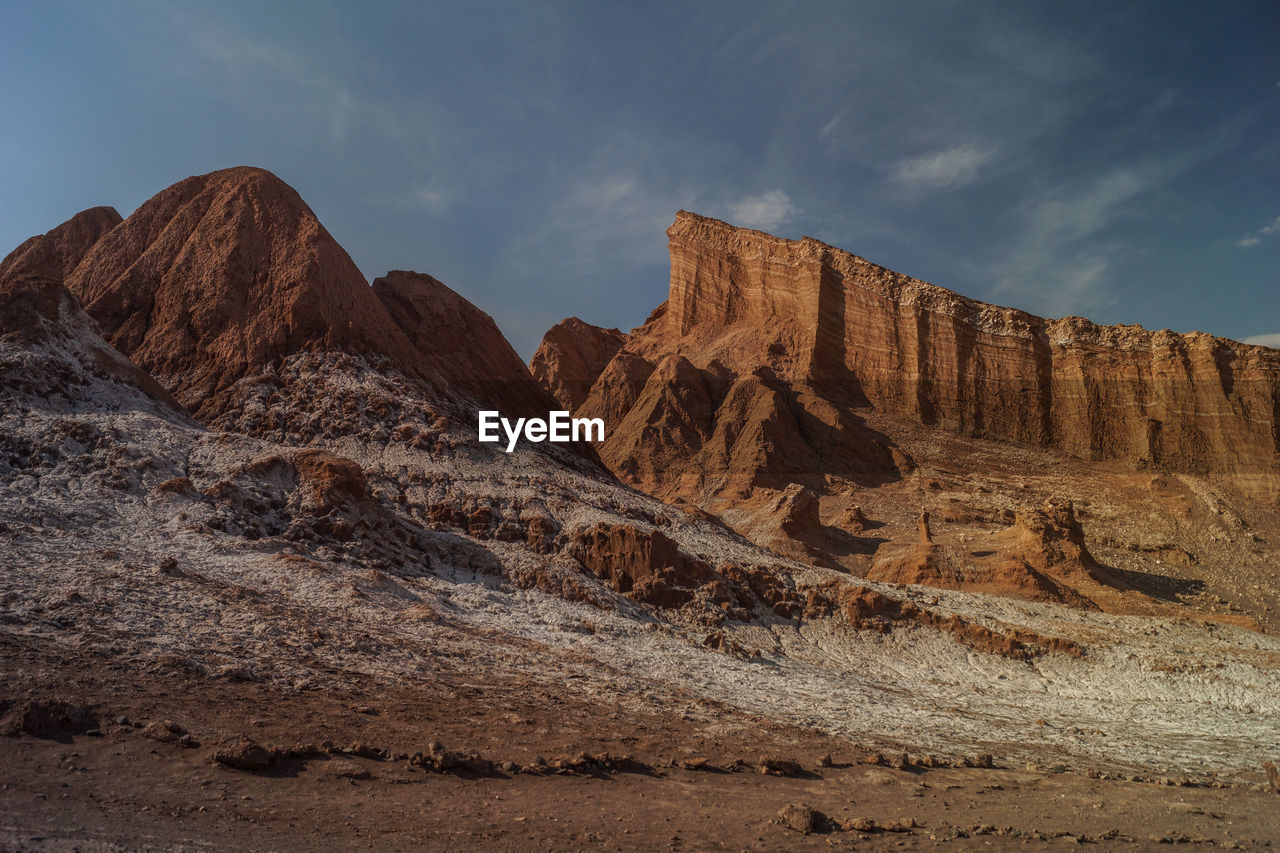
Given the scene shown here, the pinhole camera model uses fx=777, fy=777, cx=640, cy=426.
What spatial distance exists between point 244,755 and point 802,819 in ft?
17.4

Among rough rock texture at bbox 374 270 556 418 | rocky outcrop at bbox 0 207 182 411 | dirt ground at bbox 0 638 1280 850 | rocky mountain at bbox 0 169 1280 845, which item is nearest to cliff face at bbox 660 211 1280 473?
rocky mountain at bbox 0 169 1280 845

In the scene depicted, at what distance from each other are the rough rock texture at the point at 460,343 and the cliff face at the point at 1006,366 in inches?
987

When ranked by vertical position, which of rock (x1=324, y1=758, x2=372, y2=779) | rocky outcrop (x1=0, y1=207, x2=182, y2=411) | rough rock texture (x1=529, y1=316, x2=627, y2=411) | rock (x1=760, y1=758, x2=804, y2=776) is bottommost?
rock (x1=760, y1=758, x2=804, y2=776)

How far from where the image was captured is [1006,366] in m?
51.4

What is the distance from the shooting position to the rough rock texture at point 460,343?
1206 inches

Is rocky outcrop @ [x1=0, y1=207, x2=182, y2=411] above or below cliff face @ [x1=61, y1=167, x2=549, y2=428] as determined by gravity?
below

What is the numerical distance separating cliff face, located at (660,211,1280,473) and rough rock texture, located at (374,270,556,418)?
82.3ft

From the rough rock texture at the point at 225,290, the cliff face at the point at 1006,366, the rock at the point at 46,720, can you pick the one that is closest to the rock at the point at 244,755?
the rock at the point at 46,720

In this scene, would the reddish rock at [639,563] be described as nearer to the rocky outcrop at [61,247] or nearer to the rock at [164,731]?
the rock at [164,731]

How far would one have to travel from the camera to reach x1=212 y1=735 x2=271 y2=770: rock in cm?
717

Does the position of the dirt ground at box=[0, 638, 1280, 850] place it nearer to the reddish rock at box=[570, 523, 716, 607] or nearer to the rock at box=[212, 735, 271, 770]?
the rock at box=[212, 735, 271, 770]

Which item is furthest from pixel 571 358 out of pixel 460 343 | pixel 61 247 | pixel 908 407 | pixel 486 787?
pixel 486 787

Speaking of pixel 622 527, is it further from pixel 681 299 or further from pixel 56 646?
pixel 681 299

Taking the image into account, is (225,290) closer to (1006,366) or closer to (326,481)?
(326,481)
